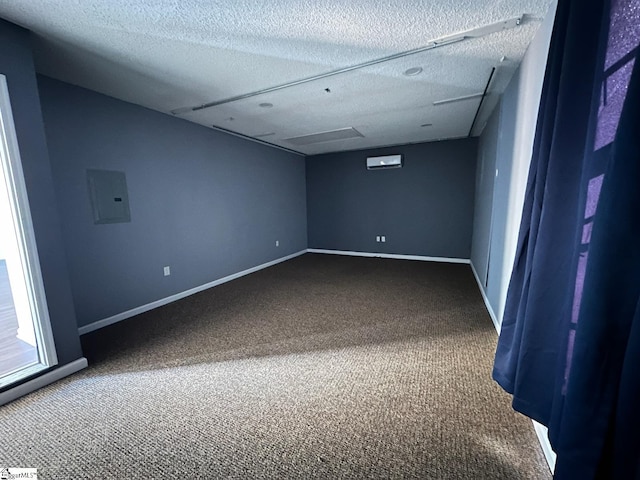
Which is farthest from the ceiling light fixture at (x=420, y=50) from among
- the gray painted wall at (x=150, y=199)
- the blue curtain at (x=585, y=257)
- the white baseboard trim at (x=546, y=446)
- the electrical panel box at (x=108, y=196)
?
the white baseboard trim at (x=546, y=446)

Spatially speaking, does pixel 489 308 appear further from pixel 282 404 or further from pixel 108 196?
pixel 108 196

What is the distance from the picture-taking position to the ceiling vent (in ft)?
13.9

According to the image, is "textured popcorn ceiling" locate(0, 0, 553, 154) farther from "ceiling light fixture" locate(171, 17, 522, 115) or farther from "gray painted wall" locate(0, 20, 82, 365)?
"gray painted wall" locate(0, 20, 82, 365)

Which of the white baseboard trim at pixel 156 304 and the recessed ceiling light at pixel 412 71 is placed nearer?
the recessed ceiling light at pixel 412 71

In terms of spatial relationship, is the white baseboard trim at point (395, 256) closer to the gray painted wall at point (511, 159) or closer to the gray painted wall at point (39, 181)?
the gray painted wall at point (511, 159)

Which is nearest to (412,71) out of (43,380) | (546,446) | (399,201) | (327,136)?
(327,136)

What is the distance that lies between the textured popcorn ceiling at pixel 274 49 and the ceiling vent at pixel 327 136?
968 millimetres

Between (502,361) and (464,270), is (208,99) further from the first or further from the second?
(464,270)

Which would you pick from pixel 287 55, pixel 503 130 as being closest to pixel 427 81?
pixel 503 130

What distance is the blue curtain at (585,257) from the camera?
25.6 inches

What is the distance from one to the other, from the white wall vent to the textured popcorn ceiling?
217 cm

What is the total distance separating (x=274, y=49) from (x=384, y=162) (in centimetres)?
395

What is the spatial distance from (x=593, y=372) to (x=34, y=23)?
3215 millimetres

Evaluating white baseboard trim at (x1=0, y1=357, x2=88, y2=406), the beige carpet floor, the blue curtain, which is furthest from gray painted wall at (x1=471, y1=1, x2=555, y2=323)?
white baseboard trim at (x1=0, y1=357, x2=88, y2=406)
